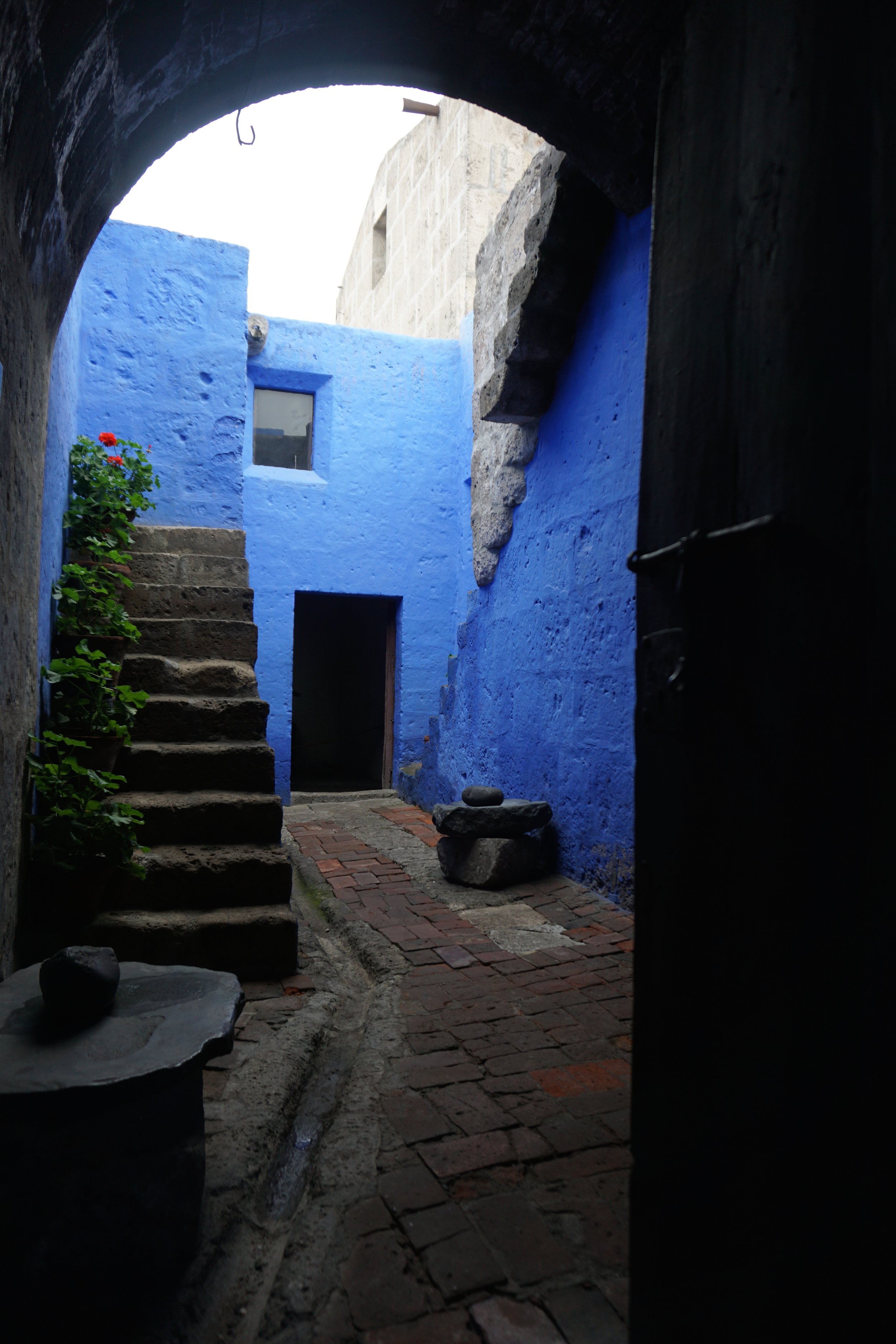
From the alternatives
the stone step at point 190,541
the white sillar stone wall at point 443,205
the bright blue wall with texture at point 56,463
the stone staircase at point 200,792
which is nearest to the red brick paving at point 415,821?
the stone staircase at point 200,792

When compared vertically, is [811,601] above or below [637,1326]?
above

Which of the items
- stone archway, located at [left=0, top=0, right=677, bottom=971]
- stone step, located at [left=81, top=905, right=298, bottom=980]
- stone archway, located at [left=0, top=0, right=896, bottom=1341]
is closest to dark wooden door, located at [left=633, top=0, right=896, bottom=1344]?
stone archway, located at [left=0, top=0, right=896, bottom=1341]

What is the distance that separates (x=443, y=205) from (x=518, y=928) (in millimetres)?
9299

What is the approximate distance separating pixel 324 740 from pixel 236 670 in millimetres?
8712

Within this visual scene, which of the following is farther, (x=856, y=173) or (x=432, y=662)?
(x=432, y=662)

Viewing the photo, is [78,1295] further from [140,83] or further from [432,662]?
[432,662]

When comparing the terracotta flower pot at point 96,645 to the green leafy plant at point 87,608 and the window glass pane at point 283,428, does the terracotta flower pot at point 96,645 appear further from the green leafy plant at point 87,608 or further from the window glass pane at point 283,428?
the window glass pane at point 283,428

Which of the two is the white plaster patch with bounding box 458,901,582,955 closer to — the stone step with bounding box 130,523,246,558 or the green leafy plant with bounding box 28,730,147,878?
the green leafy plant with bounding box 28,730,147,878

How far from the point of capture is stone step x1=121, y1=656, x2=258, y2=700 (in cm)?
447

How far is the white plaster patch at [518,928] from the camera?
3.85m

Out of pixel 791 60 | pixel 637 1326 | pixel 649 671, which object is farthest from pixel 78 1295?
pixel 791 60

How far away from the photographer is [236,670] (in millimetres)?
4582

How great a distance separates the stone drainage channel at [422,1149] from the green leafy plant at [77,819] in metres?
0.84

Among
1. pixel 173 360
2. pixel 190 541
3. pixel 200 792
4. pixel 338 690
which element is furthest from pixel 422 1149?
pixel 338 690
